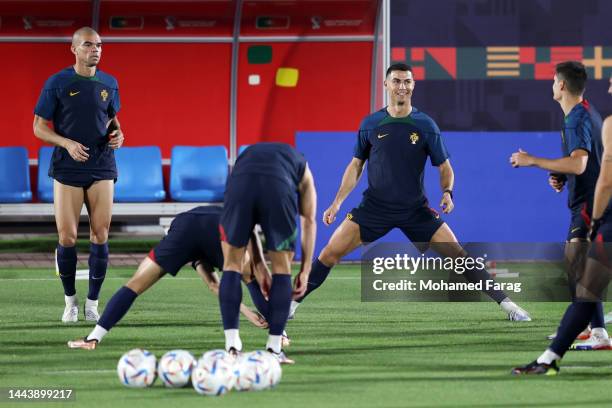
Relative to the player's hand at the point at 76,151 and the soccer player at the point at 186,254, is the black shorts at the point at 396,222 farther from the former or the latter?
the player's hand at the point at 76,151

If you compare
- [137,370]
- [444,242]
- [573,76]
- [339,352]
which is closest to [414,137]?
[444,242]

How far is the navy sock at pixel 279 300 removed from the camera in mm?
7844

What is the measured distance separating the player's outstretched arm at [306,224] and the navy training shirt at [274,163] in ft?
0.22

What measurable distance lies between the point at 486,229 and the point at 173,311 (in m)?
5.81

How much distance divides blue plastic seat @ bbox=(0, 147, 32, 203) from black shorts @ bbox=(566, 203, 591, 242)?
31.7 feet

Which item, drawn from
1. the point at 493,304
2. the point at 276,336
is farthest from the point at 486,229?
the point at 276,336

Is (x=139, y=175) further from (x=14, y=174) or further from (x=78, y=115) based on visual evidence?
(x=78, y=115)

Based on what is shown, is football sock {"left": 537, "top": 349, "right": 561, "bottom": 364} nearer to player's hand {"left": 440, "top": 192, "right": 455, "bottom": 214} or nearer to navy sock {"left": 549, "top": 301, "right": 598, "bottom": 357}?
navy sock {"left": 549, "top": 301, "right": 598, "bottom": 357}

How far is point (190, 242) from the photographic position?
8.36 m

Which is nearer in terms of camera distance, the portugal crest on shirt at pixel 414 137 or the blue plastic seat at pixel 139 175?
the portugal crest on shirt at pixel 414 137

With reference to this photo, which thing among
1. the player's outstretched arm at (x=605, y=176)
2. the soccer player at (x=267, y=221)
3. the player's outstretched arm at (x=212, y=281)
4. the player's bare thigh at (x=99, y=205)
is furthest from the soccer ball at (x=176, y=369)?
the player's bare thigh at (x=99, y=205)

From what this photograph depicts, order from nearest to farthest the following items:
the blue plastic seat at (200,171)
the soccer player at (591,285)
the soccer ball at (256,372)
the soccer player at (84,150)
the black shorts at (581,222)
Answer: the soccer ball at (256,372)
the soccer player at (591,285)
the black shorts at (581,222)
the soccer player at (84,150)
the blue plastic seat at (200,171)

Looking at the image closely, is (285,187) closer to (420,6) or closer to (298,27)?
(420,6)

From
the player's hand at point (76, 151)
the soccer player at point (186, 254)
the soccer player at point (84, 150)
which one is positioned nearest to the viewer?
the soccer player at point (186, 254)
